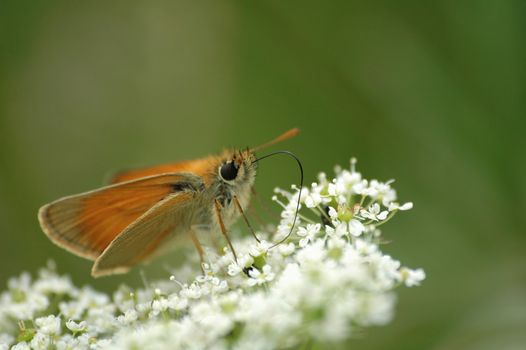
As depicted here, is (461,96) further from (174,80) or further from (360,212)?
(174,80)

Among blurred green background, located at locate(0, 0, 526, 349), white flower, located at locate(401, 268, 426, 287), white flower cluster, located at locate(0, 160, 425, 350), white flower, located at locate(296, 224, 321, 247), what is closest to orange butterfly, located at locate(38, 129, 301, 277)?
white flower cluster, located at locate(0, 160, 425, 350)

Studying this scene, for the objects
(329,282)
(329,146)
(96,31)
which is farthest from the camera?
(96,31)

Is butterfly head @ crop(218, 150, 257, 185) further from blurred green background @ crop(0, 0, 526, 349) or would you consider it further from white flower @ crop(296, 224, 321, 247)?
blurred green background @ crop(0, 0, 526, 349)

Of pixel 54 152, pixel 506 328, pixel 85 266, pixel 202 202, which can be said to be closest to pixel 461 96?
pixel 506 328

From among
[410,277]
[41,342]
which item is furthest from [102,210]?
[410,277]

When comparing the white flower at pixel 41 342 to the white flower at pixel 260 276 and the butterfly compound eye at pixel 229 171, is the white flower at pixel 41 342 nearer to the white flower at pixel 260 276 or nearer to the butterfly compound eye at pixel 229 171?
the white flower at pixel 260 276

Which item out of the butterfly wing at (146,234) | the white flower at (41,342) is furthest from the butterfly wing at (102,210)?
the white flower at (41,342)
